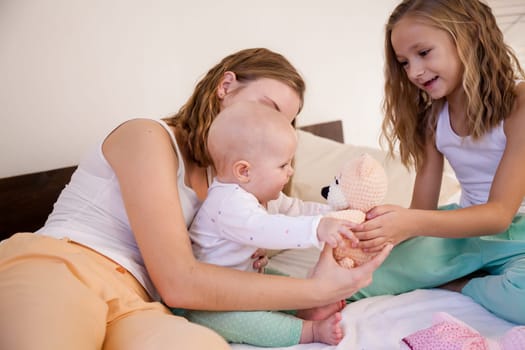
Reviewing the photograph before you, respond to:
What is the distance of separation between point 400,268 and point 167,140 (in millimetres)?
631

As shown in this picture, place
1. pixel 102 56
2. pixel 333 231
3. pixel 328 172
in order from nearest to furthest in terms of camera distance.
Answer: pixel 333 231 → pixel 102 56 → pixel 328 172

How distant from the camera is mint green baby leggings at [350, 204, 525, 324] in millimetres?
1115

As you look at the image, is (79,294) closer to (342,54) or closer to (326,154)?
(326,154)

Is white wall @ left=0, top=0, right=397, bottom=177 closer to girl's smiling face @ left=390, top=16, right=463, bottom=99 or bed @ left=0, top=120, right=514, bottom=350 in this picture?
bed @ left=0, top=120, right=514, bottom=350

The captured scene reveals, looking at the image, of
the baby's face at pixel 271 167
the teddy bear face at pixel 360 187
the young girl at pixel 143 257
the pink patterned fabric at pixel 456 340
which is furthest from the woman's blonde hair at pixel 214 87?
the pink patterned fabric at pixel 456 340

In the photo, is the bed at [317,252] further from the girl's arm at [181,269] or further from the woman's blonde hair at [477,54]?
the woman's blonde hair at [477,54]

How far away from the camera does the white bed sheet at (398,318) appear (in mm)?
906

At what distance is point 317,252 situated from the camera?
1499mm

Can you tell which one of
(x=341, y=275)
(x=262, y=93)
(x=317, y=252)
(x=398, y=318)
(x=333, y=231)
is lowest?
(x=317, y=252)

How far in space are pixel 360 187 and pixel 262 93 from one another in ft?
1.07

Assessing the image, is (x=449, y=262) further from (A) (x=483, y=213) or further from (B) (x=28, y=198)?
(B) (x=28, y=198)

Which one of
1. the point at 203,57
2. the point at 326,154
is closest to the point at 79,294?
the point at 203,57

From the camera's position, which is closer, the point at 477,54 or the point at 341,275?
the point at 341,275

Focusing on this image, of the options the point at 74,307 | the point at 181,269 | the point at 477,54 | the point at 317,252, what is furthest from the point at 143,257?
the point at 477,54
